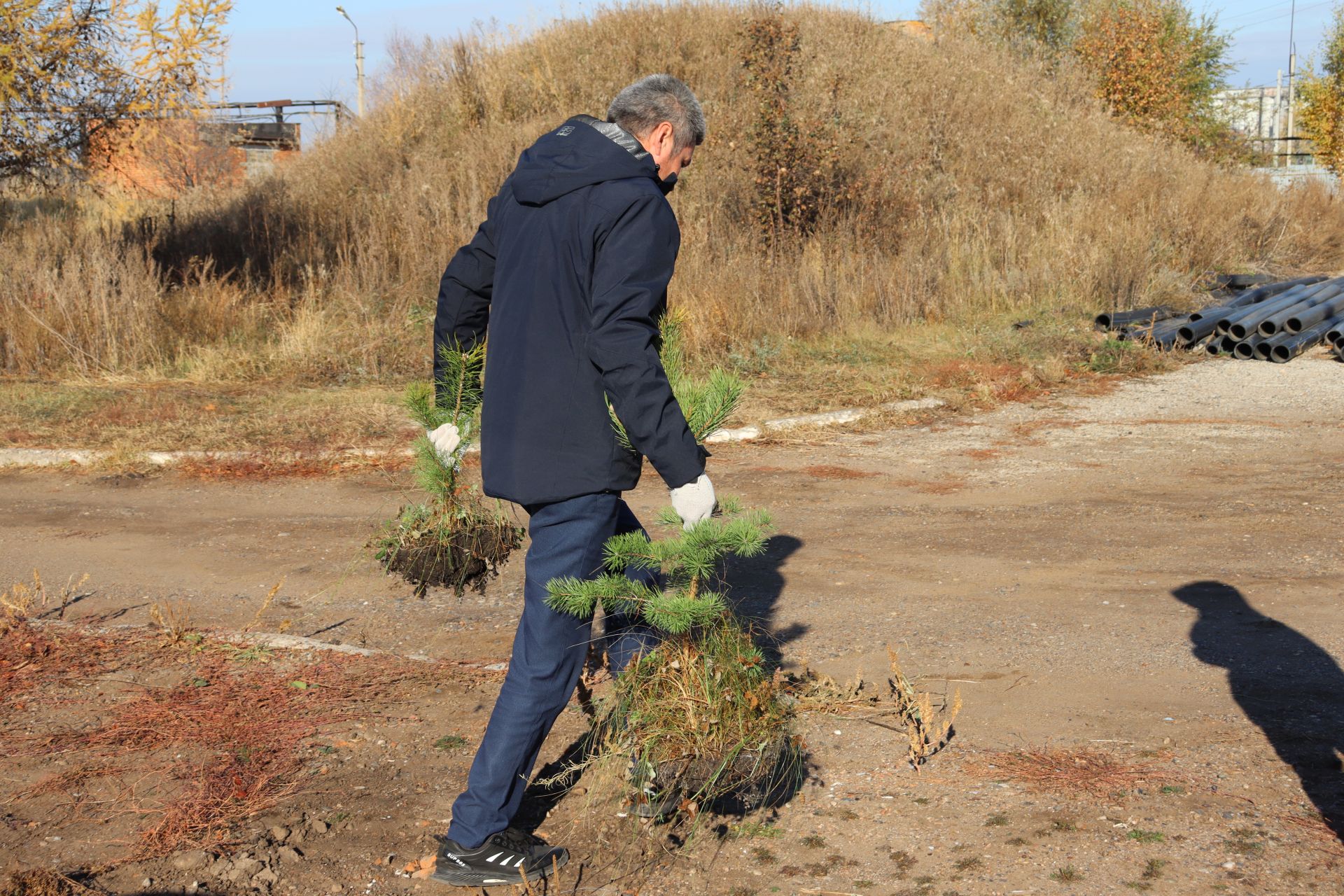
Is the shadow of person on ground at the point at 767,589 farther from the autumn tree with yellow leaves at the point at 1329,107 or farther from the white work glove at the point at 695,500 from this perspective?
the autumn tree with yellow leaves at the point at 1329,107

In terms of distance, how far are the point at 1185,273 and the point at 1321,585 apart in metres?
A: 10.9

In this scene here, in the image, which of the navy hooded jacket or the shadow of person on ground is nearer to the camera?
the navy hooded jacket

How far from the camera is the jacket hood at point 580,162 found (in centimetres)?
283

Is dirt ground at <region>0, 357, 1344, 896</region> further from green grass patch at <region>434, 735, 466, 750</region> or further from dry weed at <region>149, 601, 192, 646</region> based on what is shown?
dry weed at <region>149, 601, 192, 646</region>

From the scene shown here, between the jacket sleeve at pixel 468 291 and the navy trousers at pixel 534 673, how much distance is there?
74 centimetres

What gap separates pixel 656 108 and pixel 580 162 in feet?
0.89

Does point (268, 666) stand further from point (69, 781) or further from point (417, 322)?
point (417, 322)

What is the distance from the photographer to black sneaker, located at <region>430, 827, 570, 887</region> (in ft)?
9.57

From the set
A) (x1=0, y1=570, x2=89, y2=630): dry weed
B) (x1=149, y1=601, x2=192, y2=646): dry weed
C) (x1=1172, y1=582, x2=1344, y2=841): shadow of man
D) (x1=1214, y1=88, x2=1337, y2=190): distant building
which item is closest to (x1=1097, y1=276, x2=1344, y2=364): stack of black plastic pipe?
(x1=1172, y1=582, x2=1344, y2=841): shadow of man

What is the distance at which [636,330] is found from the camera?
2.74 metres

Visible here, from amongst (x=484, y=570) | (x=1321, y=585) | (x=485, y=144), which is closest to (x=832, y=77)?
(x=485, y=144)

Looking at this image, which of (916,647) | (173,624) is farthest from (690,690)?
(173,624)

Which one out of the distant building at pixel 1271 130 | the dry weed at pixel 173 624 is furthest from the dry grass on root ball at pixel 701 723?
the distant building at pixel 1271 130

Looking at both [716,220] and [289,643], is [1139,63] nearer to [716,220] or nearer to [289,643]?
[716,220]
